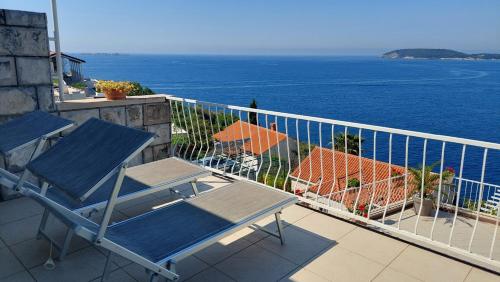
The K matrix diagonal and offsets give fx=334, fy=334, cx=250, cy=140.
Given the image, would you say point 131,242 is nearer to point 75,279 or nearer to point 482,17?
point 75,279

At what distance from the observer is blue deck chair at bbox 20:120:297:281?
179cm

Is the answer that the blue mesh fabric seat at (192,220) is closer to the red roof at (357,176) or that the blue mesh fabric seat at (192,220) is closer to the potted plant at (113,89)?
the potted plant at (113,89)

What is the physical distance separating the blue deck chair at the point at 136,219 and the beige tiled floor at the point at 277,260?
29 cm

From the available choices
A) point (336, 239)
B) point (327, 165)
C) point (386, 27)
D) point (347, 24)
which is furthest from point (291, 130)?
point (347, 24)

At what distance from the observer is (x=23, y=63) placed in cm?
361

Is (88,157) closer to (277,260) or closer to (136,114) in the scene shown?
(277,260)

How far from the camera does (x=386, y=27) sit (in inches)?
4232

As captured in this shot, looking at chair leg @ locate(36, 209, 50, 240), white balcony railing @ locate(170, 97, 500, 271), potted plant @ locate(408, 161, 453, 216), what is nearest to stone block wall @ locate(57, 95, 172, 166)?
white balcony railing @ locate(170, 97, 500, 271)

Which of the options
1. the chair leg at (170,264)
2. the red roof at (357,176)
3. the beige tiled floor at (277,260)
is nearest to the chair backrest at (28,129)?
the beige tiled floor at (277,260)

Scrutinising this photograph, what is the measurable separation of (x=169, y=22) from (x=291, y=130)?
2642 inches

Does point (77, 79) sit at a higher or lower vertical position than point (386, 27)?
lower

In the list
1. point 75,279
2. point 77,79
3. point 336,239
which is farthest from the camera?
point 77,79

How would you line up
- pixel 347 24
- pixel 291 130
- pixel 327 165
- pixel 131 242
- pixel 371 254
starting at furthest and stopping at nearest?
1. pixel 347 24
2. pixel 291 130
3. pixel 327 165
4. pixel 371 254
5. pixel 131 242

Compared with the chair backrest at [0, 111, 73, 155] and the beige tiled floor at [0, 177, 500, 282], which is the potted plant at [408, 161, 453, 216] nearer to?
the beige tiled floor at [0, 177, 500, 282]
